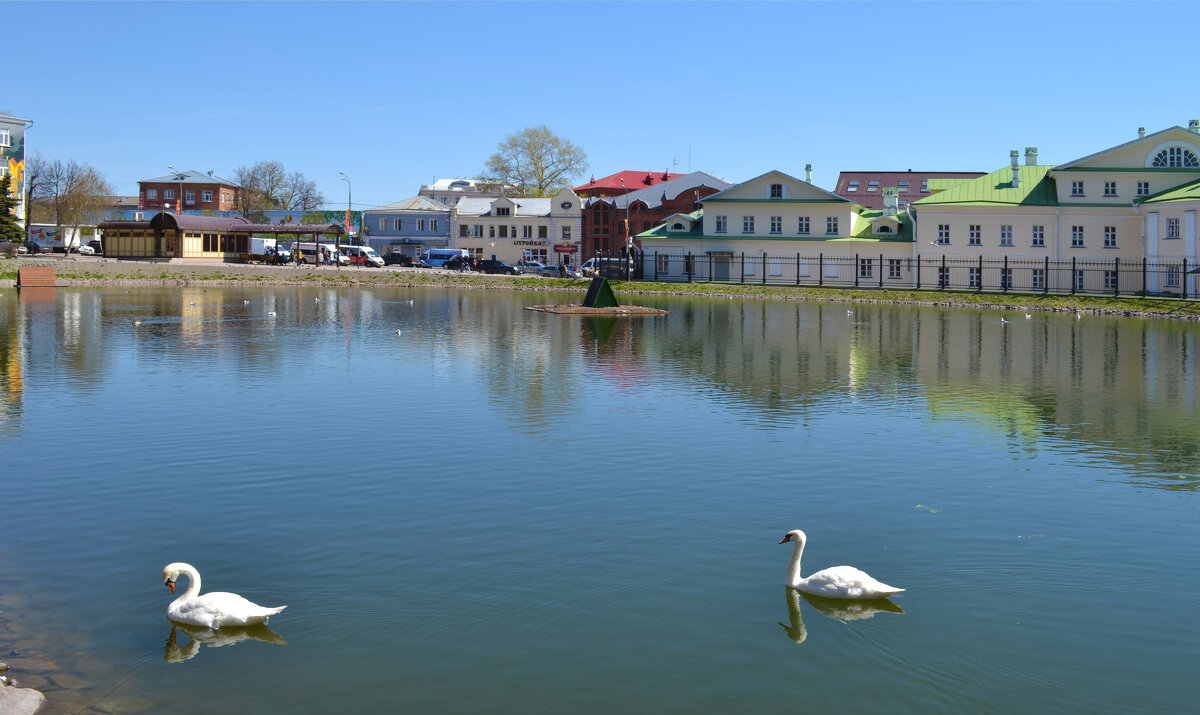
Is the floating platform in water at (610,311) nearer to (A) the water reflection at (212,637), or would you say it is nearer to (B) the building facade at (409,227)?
(A) the water reflection at (212,637)

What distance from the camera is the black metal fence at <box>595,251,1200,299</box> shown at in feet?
219

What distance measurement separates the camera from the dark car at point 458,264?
101 m

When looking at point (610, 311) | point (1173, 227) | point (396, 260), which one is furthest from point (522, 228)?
point (1173, 227)

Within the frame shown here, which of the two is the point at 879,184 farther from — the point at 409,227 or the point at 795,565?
the point at 795,565

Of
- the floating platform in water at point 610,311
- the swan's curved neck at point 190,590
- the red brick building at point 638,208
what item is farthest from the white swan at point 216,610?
the red brick building at point 638,208

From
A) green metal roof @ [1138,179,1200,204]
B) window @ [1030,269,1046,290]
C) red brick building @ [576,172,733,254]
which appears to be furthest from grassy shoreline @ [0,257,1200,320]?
red brick building @ [576,172,733,254]

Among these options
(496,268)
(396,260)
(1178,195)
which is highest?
(1178,195)

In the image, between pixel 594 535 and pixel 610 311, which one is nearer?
pixel 594 535

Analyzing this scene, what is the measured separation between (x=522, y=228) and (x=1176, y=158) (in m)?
67.5

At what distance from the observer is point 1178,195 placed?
65.4 m

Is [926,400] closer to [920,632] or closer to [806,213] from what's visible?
[920,632]

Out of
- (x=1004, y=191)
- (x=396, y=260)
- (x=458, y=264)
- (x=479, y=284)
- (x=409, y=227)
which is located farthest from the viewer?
(x=409, y=227)

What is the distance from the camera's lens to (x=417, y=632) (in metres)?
10.1

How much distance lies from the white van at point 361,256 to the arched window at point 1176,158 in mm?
64363
